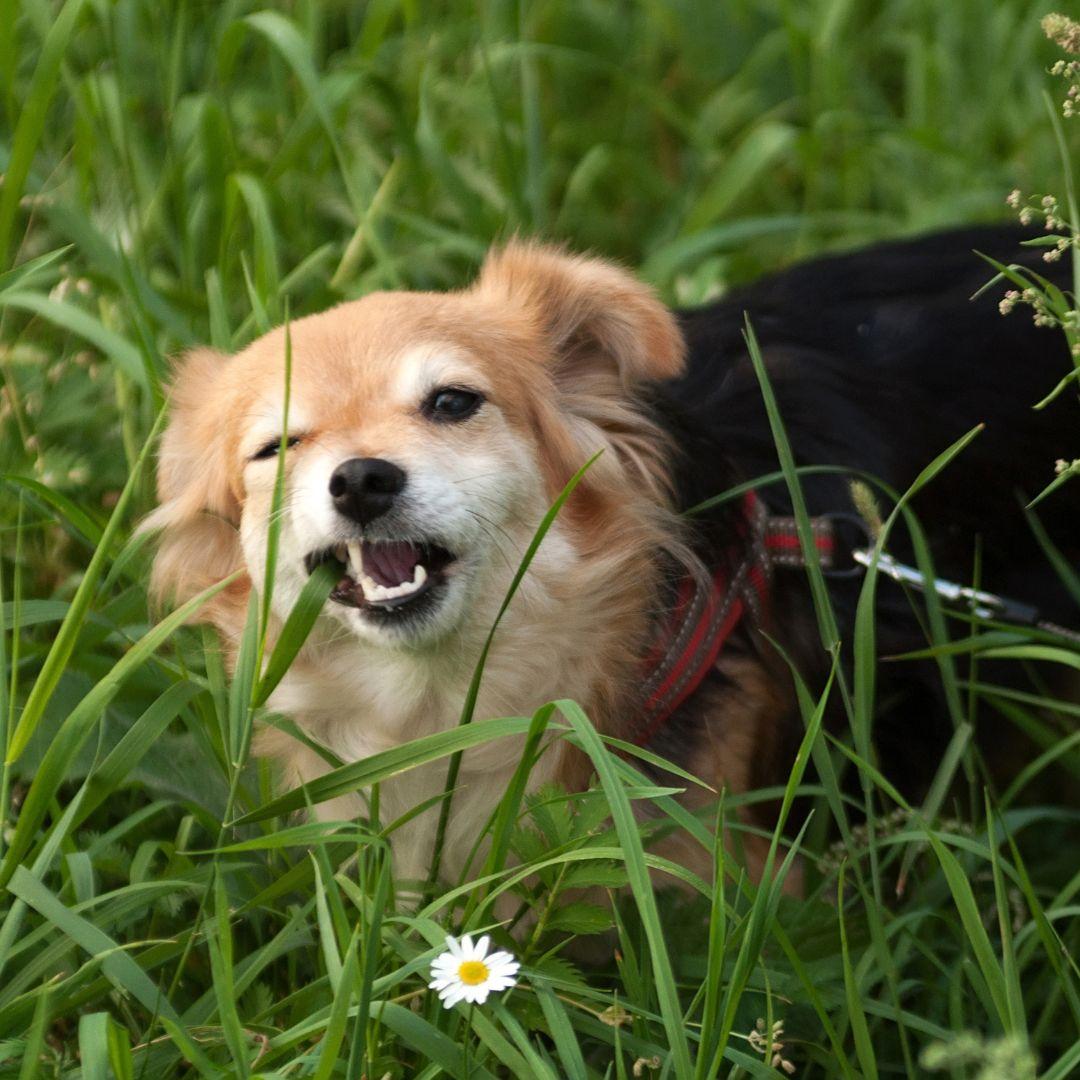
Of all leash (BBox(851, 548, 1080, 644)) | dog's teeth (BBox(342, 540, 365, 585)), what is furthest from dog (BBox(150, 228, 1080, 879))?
leash (BBox(851, 548, 1080, 644))

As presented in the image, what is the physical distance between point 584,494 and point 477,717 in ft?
1.25

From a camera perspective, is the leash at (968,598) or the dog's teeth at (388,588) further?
the leash at (968,598)

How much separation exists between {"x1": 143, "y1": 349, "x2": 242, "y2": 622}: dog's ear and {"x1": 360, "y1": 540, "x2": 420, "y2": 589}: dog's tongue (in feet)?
1.10

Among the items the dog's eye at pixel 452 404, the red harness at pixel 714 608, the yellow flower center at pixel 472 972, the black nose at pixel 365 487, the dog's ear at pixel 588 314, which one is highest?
the dog's ear at pixel 588 314

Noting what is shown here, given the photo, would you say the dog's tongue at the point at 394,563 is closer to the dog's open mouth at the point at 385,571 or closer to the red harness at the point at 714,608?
the dog's open mouth at the point at 385,571

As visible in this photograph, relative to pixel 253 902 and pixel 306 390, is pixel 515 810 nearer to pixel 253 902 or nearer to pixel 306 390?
pixel 253 902

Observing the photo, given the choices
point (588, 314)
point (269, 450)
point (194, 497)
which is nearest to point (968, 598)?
point (588, 314)

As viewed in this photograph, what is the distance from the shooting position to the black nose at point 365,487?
79.0 inches

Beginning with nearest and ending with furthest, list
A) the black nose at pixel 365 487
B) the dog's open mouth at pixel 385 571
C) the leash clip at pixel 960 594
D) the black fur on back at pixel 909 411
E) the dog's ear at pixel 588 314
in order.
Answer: the black nose at pixel 365 487, the dog's open mouth at pixel 385 571, the leash clip at pixel 960 594, the dog's ear at pixel 588 314, the black fur on back at pixel 909 411

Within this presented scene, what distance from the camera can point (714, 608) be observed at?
95.1 inches

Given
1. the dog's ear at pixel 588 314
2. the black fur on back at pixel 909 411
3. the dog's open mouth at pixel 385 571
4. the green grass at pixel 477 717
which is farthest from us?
the black fur on back at pixel 909 411

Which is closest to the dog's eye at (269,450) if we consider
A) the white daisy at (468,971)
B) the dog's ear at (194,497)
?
the dog's ear at (194,497)

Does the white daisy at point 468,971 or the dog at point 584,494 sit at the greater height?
the dog at point 584,494

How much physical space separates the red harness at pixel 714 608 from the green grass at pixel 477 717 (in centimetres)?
17
